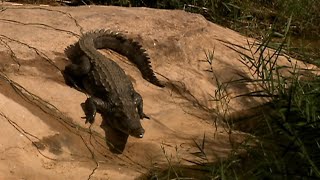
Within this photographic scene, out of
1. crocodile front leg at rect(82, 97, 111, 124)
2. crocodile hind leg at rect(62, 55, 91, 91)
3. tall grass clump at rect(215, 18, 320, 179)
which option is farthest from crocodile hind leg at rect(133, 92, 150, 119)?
tall grass clump at rect(215, 18, 320, 179)

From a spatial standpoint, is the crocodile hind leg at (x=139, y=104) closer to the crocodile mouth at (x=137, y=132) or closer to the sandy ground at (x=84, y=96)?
the sandy ground at (x=84, y=96)

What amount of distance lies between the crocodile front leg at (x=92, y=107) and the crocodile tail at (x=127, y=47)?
2.41 feet

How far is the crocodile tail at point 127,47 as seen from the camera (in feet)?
23.1

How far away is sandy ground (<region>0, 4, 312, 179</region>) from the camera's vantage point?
5.50 meters

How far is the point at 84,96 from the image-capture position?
21.2 feet

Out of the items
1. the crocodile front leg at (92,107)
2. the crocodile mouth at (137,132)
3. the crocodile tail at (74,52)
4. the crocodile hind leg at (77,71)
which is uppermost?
the crocodile tail at (74,52)

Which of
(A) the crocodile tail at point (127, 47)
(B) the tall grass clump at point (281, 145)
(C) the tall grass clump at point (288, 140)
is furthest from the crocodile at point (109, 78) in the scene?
(C) the tall grass clump at point (288, 140)

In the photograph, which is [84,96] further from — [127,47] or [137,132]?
[127,47]

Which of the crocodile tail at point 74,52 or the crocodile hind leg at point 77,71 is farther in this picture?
the crocodile tail at point 74,52

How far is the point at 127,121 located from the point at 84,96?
54cm

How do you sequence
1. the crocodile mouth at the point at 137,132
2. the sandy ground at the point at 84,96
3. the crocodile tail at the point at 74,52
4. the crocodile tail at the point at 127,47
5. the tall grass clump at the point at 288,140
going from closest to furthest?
the tall grass clump at the point at 288,140 → the sandy ground at the point at 84,96 → the crocodile mouth at the point at 137,132 → the crocodile tail at the point at 74,52 → the crocodile tail at the point at 127,47

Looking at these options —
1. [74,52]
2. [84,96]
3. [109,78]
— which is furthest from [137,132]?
[74,52]

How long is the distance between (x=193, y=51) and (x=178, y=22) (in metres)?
0.47

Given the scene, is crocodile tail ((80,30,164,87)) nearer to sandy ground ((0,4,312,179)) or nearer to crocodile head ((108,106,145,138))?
sandy ground ((0,4,312,179))
